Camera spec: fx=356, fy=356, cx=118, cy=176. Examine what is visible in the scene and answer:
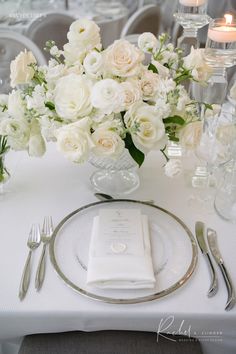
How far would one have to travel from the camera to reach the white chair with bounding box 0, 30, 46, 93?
173cm

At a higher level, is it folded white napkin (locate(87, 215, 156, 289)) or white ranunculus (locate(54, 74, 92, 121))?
white ranunculus (locate(54, 74, 92, 121))

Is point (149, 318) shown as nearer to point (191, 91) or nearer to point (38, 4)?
point (191, 91)

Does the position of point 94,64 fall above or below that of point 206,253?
above

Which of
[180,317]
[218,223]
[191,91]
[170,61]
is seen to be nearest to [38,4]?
[191,91]

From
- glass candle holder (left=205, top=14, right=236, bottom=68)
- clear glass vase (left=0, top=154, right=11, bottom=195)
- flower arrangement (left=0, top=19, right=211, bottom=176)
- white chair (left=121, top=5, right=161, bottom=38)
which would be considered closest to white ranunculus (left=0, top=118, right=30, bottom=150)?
flower arrangement (left=0, top=19, right=211, bottom=176)

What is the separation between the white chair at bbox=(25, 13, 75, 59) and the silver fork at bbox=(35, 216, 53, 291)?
157 centimetres

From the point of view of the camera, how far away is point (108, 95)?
721mm

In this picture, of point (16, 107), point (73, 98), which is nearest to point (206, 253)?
point (73, 98)

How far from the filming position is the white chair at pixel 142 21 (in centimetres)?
243

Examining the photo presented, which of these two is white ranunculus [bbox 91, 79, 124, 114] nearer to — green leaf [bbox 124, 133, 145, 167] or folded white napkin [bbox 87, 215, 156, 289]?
green leaf [bbox 124, 133, 145, 167]

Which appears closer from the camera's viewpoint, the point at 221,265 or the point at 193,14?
the point at 221,265

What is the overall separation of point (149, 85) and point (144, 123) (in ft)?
0.31

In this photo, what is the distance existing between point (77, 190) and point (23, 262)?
0.28 meters

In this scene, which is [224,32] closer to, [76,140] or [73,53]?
[73,53]
